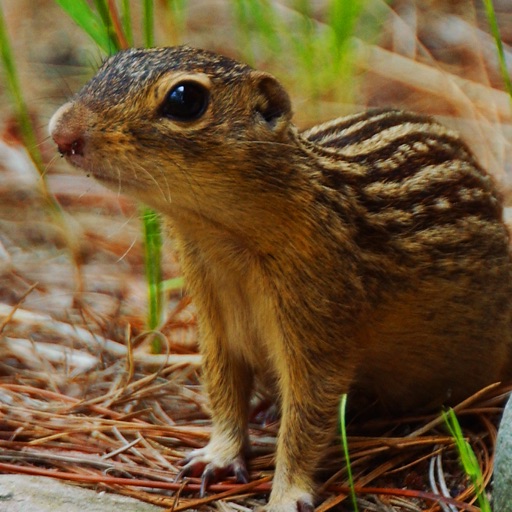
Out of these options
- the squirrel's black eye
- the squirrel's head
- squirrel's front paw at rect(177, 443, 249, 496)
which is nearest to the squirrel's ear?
the squirrel's head

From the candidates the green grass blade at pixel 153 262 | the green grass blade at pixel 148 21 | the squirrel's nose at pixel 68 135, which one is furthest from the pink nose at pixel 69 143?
the green grass blade at pixel 148 21

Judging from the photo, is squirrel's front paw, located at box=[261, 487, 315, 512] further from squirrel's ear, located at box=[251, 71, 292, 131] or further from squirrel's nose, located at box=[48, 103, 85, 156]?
squirrel's nose, located at box=[48, 103, 85, 156]

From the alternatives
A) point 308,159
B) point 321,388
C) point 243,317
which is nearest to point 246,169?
point 308,159

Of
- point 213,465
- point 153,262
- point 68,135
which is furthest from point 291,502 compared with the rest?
point 68,135

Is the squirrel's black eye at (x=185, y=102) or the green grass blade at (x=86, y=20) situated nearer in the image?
the squirrel's black eye at (x=185, y=102)

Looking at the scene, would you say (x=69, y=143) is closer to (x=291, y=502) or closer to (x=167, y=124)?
(x=167, y=124)

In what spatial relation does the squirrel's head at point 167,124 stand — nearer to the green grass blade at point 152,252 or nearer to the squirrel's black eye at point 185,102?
the squirrel's black eye at point 185,102

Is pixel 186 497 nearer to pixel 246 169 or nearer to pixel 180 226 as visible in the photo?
pixel 180 226

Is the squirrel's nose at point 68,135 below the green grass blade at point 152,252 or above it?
above
